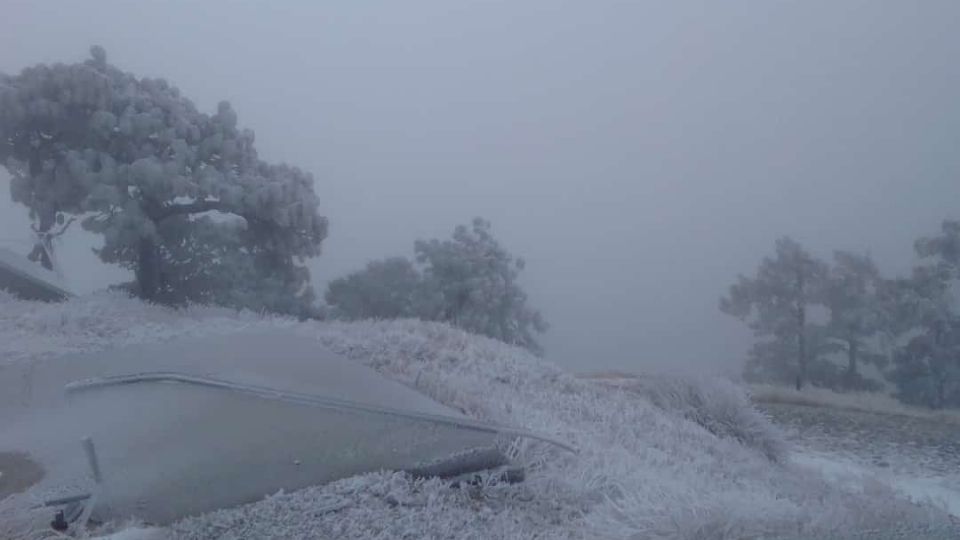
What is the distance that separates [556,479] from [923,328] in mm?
7927

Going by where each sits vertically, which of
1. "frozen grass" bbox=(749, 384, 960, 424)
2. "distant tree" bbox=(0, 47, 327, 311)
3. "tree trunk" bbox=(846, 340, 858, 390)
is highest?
"distant tree" bbox=(0, 47, 327, 311)

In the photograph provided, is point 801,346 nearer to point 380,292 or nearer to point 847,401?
point 847,401

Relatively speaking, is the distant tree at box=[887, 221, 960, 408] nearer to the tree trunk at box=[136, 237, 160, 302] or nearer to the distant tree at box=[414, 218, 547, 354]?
the distant tree at box=[414, 218, 547, 354]

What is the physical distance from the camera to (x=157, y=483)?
5.00 m

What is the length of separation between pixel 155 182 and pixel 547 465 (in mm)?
6001

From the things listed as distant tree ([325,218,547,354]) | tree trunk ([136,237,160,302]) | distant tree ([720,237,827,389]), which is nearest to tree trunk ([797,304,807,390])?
distant tree ([720,237,827,389])

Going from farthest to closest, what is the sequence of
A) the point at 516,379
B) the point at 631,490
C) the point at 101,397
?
1. the point at 516,379
2. the point at 101,397
3. the point at 631,490

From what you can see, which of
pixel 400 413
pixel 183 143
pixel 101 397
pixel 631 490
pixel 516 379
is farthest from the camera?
pixel 183 143

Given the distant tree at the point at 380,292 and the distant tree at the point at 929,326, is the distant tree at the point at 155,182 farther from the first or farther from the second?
the distant tree at the point at 929,326

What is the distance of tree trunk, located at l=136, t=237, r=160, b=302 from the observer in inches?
420

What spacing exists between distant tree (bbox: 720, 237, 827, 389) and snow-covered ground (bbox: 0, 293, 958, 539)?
4.58 meters

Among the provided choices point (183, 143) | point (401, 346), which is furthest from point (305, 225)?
point (401, 346)

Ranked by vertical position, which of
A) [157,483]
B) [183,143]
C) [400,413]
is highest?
[183,143]

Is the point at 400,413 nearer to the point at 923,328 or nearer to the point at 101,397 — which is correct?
the point at 101,397
